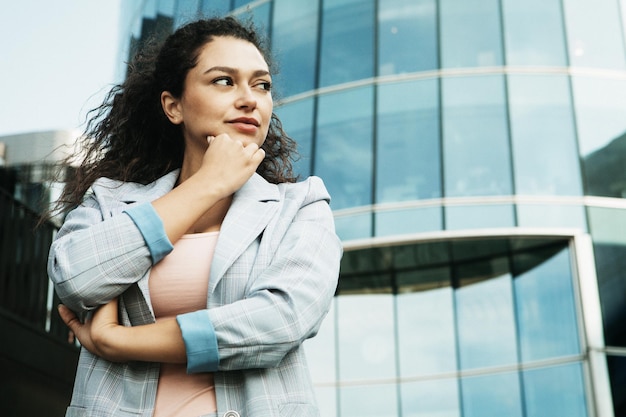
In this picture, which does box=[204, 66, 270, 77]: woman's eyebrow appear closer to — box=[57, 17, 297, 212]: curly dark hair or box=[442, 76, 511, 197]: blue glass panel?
box=[57, 17, 297, 212]: curly dark hair

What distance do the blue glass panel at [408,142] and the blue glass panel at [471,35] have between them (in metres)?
0.59

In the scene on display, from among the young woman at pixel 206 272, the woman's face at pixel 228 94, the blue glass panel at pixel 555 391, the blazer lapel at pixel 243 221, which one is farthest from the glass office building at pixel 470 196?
the blazer lapel at pixel 243 221

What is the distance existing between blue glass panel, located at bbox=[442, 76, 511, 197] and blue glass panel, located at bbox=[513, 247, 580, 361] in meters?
1.28

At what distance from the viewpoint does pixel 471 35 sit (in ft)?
41.7

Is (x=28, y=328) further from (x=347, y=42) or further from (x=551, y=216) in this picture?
(x=347, y=42)

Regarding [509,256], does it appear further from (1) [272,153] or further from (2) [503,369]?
(1) [272,153]

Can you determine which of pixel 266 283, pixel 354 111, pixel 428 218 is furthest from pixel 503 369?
pixel 266 283

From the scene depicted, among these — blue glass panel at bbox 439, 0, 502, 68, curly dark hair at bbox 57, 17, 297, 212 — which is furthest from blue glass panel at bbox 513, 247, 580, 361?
curly dark hair at bbox 57, 17, 297, 212

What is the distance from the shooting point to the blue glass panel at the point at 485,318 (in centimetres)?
1225

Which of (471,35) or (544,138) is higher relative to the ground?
(471,35)

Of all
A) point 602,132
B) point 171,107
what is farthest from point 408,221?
point 171,107

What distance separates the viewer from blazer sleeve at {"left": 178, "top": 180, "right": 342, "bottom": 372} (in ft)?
5.88

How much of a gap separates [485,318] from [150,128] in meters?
10.5

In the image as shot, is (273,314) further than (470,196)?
No
